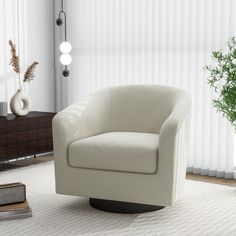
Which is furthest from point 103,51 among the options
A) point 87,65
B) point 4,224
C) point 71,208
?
point 4,224

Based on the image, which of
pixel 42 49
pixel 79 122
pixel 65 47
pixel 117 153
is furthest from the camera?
pixel 42 49

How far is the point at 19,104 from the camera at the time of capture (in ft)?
15.4

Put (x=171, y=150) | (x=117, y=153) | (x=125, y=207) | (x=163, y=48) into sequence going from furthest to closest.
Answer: (x=163, y=48)
(x=125, y=207)
(x=117, y=153)
(x=171, y=150)

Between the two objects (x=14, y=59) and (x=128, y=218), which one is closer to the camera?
(x=128, y=218)

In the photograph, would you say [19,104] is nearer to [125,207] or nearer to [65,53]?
[65,53]

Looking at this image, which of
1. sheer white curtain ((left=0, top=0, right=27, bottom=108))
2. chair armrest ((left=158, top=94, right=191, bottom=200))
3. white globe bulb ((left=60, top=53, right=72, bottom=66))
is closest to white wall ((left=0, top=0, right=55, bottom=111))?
sheer white curtain ((left=0, top=0, right=27, bottom=108))

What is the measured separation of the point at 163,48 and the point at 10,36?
5.51ft

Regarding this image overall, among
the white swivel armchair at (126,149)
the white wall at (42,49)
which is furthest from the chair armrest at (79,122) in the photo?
the white wall at (42,49)

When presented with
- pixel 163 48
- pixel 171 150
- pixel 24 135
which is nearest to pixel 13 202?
pixel 171 150

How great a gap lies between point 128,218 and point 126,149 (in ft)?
1.49

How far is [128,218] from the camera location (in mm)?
3049


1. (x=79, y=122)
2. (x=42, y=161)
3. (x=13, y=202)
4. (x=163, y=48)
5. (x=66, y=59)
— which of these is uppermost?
(x=163, y=48)

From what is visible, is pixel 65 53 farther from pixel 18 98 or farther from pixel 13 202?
pixel 13 202

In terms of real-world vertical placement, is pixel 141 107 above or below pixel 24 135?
above
